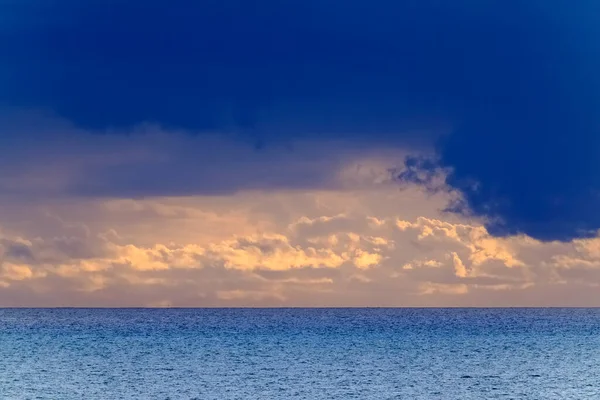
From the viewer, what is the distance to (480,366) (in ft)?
391

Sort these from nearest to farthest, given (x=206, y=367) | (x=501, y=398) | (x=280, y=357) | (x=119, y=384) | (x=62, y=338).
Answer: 1. (x=501, y=398)
2. (x=119, y=384)
3. (x=206, y=367)
4. (x=280, y=357)
5. (x=62, y=338)

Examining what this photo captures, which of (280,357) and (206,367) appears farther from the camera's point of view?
(280,357)

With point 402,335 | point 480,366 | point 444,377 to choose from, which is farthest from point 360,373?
point 402,335

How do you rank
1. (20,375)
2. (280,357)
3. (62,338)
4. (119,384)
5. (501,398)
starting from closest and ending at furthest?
1. (501,398)
2. (119,384)
3. (20,375)
4. (280,357)
5. (62,338)

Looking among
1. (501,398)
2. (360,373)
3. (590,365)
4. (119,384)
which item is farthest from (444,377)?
(119,384)

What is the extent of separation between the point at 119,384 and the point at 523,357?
63016 mm

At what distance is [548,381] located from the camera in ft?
336

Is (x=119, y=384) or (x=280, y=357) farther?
(x=280, y=357)

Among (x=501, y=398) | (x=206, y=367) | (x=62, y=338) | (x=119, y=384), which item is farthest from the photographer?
(x=62, y=338)

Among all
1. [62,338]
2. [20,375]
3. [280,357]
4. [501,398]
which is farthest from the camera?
[62,338]

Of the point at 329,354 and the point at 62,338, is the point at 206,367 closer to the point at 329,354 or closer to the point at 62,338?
the point at 329,354

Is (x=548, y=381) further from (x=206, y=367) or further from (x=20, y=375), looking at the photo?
(x=20, y=375)

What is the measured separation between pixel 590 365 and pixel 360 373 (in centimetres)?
3452

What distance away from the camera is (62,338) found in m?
180
